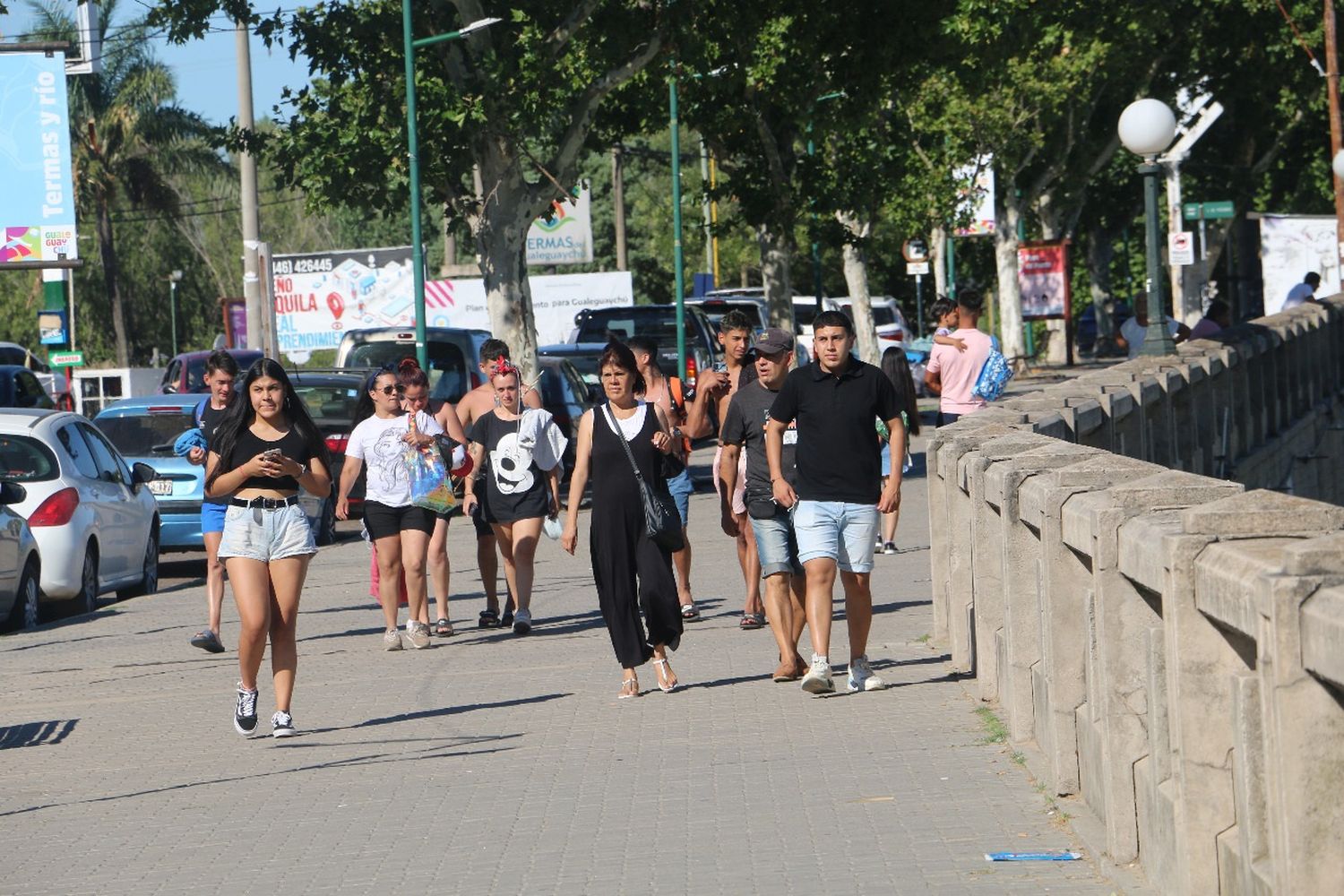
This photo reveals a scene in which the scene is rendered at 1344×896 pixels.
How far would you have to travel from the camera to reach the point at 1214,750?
4.95 meters

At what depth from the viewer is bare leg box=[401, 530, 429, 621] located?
12273 millimetres

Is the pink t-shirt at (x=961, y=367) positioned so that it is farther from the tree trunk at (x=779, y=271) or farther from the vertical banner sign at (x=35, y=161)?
the vertical banner sign at (x=35, y=161)

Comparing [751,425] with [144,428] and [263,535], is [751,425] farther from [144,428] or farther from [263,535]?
[144,428]

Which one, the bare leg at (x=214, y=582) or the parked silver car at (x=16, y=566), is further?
the parked silver car at (x=16, y=566)

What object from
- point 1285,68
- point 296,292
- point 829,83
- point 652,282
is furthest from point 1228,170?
point 829,83

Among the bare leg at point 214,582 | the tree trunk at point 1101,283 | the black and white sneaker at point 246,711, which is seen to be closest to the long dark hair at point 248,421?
the black and white sneaker at point 246,711

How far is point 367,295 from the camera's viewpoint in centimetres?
5488

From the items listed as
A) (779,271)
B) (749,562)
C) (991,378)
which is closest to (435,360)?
(779,271)

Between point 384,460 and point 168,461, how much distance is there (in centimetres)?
730

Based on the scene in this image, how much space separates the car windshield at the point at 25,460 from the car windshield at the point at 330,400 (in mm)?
6652

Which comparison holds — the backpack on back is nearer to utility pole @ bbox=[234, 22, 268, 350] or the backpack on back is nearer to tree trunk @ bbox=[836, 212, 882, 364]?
utility pole @ bbox=[234, 22, 268, 350]

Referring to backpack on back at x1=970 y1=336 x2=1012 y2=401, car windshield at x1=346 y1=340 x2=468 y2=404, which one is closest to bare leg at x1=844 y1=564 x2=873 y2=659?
backpack on back at x1=970 y1=336 x2=1012 y2=401

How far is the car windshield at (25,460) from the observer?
1531 centimetres

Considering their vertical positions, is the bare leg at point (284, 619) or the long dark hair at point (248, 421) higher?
the long dark hair at point (248, 421)
